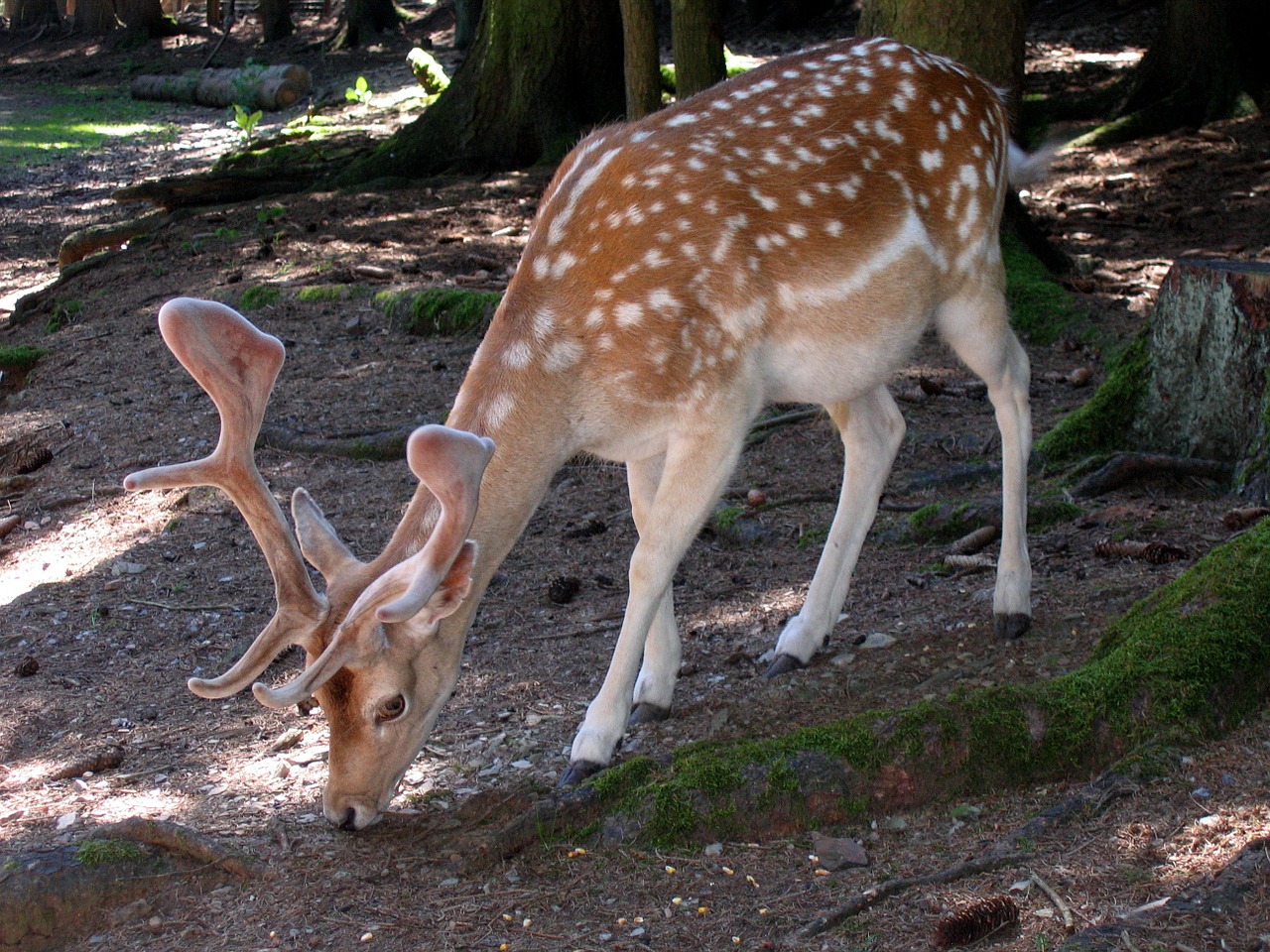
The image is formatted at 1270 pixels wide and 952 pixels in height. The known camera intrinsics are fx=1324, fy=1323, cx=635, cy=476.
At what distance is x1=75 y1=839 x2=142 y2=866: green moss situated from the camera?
3.52 m

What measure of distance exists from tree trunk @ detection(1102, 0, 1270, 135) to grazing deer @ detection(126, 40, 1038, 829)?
879cm

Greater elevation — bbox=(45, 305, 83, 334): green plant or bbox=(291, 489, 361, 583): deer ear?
bbox=(291, 489, 361, 583): deer ear

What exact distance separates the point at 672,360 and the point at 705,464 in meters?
0.34

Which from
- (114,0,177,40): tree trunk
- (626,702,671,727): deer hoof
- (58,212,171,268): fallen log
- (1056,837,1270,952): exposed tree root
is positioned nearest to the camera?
(1056,837,1270,952): exposed tree root

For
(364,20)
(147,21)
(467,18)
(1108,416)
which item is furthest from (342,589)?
(147,21)

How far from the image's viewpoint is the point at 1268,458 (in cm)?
500

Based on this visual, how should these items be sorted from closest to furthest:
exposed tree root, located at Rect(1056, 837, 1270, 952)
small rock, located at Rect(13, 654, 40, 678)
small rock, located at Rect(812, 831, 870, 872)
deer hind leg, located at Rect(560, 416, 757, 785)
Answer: exposed tree root, located at Rect(1056, 837, 1270, 952), small rock, located at Rect(812, 831, 870, 872), deer hind leg, located at Rect(560, 416, 757, 785), small rock, located at Rect(13, 654, 40, 678)

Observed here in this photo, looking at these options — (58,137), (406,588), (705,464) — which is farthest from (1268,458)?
(58,137)

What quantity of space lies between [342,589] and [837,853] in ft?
4.84

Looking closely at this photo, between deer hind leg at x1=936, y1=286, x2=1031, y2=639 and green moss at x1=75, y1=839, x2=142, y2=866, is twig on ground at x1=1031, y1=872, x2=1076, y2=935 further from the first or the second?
green moss at x1=75, y1=839, x2=142, y2=866

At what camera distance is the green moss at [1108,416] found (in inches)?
226

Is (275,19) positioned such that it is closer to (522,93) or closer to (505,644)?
(522,93)

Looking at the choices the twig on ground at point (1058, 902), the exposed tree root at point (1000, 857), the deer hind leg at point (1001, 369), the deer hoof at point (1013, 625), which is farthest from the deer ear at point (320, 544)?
the deer hind leg at point (1001, 369)

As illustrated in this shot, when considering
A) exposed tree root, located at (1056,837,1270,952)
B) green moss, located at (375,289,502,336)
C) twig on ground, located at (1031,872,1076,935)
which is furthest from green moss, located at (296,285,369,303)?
exposed tree root, located at (1056,837,1270,952)
